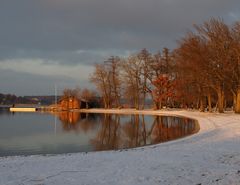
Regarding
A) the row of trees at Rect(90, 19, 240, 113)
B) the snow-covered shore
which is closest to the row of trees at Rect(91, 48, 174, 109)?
the row of trees at Rect(90, 19, 240, 113)

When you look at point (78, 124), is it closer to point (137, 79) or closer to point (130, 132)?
point (130, 132)

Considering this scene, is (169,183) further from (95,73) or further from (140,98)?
(95,73)

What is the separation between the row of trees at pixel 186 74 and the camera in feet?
139

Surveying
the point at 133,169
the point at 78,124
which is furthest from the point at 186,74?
the point at 133,169

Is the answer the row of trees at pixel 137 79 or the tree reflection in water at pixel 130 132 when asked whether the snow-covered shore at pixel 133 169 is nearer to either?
the tree reflection in water at pixel 130 132

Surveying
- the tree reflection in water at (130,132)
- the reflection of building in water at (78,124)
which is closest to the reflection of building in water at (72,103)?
the reflection of building in water at (78,124)

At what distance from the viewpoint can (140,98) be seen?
75.3m

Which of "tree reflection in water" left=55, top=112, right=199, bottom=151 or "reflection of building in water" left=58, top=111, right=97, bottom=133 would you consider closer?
"tree reflection in water" left=55, top=112, right=199, bottom=151

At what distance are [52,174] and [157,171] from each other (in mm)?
2914

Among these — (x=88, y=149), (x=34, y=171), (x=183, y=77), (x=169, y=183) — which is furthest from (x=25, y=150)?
(x=183, y=77)

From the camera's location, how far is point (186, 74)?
155 ft

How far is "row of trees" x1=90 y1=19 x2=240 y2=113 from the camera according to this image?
4228cm

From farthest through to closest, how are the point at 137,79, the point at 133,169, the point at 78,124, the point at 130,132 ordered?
the point at 137,79, the point at 78,124, the point at 130,132, the point at 133,169

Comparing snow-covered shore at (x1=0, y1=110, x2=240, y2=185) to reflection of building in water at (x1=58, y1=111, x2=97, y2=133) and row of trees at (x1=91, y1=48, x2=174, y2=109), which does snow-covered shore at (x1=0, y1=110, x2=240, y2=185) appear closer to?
reflection of building in water at (x1=58, y1=111, x2=97, y2=133)
